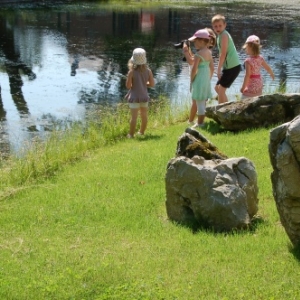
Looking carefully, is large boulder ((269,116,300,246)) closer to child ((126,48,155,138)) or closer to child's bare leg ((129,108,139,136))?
child ((126,48,155,138))

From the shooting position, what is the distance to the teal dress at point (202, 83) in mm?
10195

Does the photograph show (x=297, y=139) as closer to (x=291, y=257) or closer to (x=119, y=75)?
(x=291, y=257)

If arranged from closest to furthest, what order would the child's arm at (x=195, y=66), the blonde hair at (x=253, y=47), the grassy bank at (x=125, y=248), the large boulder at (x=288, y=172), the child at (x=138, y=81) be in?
the grassy bank at (x=125, y=248) < the large boulder at (x=288, y=172) < the child's arm at (x=195, y=66) < the child at (x=138, y=81) < the blonde hair at (x=253, y=47)

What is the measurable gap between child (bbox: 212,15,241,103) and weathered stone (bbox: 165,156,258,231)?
481 cm

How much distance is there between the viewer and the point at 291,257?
5031 mm

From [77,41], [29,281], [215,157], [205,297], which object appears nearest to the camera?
[205,297]

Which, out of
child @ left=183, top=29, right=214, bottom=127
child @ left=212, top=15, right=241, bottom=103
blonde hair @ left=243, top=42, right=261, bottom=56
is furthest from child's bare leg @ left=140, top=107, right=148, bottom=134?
blonde hair @ left=243, top=42, right=261, bottom=56

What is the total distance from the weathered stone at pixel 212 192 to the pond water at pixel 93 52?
563cm

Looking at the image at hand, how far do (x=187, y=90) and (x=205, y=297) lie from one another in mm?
12018

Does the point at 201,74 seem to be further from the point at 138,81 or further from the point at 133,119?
the point at 133,119

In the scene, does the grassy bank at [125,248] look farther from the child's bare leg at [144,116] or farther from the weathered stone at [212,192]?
the child's bare leg at [144,116]

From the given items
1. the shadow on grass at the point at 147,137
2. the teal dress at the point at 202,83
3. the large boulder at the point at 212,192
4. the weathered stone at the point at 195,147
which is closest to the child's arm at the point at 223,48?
the teal dress at the point at 202,83

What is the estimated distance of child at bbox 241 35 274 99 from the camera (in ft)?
34.0

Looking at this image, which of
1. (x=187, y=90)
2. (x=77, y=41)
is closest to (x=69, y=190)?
(x=187, y=90)
